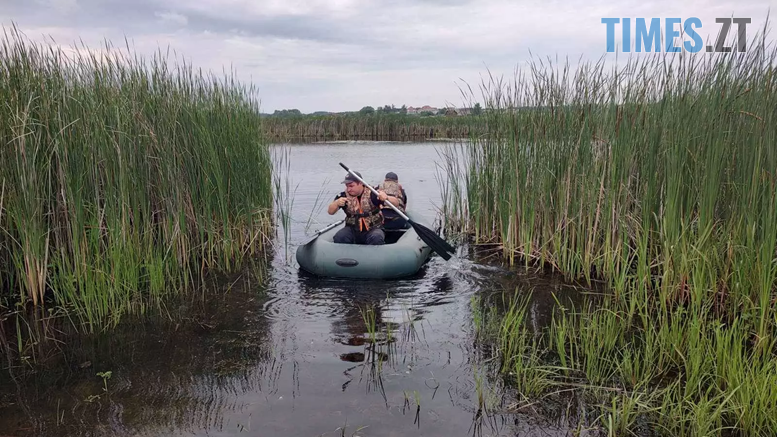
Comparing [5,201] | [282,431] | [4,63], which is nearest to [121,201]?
[5,201]

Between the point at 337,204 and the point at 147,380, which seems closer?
the point at 147,380

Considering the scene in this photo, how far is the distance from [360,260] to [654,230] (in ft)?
8.68

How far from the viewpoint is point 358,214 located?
6258 mm

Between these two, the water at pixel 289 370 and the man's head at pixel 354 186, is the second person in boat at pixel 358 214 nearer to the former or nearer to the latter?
the man's head at pixel 354 186

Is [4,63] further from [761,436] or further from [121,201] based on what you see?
[761,436]

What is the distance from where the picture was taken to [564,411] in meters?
3.06

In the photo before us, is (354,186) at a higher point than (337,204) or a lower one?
higher

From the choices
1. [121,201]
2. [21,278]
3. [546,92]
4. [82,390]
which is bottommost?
[82,390]

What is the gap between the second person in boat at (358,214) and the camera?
20.1 feet

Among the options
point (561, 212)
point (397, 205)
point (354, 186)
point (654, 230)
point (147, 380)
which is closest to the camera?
point (147, 380)

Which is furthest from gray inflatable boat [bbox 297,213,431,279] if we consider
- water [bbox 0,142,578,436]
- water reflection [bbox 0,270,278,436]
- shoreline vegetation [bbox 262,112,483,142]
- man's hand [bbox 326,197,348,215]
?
shoreline vegetation [bbox 262,112,483,142]

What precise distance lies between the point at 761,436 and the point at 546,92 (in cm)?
383

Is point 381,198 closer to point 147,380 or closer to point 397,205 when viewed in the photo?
point 397,205

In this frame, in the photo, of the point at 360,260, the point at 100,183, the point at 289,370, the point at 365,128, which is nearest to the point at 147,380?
the point at 289,370
